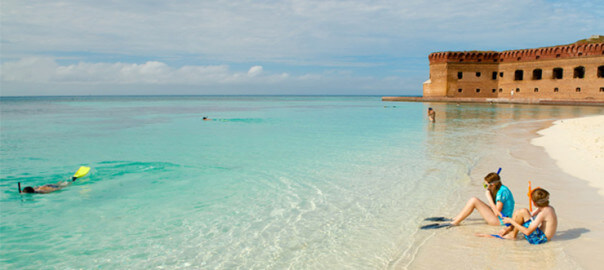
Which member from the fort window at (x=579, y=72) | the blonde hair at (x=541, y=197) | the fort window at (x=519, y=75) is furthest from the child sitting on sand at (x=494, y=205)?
the fort window at (x=519, y=75)

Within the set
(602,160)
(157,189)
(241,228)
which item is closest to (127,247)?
(241,228)

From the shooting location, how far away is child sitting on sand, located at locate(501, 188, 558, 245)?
12.1 feet

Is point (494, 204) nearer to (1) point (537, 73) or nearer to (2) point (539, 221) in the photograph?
(2) point (539, 221)

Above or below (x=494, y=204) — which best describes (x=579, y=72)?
above

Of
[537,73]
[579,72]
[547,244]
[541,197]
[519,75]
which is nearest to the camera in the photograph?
[541,197]

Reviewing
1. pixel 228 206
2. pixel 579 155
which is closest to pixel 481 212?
pixel 228 206

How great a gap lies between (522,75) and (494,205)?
1835 inches

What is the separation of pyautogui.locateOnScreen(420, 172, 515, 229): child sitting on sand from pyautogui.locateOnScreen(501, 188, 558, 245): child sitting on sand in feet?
1.00

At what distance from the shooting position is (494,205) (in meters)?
4.30

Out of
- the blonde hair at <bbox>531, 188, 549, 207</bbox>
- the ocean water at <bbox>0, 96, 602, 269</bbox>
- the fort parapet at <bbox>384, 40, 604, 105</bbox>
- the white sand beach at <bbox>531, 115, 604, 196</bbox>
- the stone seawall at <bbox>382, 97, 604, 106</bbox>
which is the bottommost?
the ocean water at <bbox>0, 96, 602, 269</bbox>

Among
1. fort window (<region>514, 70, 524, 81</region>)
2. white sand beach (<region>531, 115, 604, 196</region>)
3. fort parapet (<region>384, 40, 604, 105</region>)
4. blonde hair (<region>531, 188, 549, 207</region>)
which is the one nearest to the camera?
blonde hair (<region>531, 188, 549, 207</region>)

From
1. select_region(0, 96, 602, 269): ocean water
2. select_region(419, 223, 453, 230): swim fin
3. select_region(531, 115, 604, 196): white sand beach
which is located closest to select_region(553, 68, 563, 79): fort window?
select_region(531, 115, 604, 196): white sand beach

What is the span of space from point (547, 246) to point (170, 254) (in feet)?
12.3

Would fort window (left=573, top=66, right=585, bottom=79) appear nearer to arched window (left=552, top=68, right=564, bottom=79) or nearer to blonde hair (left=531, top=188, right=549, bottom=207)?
arched window (left=552, top=68, right=564, bottom=79)
